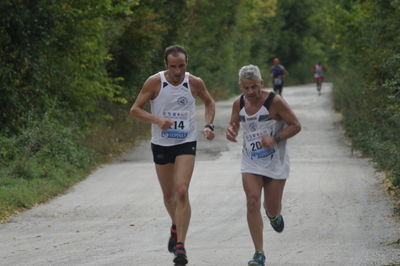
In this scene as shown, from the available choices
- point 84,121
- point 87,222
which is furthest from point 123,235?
point 84,121

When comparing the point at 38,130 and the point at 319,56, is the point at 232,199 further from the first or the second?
the point at 319,56

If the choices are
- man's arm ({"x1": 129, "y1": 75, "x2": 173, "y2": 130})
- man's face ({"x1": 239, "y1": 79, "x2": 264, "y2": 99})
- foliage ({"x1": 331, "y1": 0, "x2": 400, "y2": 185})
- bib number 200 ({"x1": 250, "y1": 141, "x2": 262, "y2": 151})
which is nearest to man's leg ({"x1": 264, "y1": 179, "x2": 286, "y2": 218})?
bib number 200 ({"x1": 250, "y1": 141, "x2": 262, "y2": 151})

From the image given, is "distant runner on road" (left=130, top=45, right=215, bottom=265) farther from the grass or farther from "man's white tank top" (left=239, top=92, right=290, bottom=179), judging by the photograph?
the grass

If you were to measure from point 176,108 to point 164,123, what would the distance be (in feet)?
0.99

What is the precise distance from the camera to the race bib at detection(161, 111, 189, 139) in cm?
827

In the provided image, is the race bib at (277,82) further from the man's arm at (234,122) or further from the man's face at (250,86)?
the man's face at (250,86)

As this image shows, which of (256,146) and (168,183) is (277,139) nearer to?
(256,146)

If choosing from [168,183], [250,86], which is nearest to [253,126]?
[250,86]

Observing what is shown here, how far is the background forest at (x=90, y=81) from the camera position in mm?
15367

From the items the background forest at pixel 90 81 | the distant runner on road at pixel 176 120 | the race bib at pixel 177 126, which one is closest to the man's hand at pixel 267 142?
the distant runner on road at pixel 176 120

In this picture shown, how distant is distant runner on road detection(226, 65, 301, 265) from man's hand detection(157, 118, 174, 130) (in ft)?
1.86

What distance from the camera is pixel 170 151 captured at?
27.7ft

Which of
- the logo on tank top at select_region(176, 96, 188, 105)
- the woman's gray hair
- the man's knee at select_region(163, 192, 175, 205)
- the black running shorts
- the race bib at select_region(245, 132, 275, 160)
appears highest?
the woman's gray hair

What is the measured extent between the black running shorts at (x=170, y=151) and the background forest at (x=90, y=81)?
13.5ft
